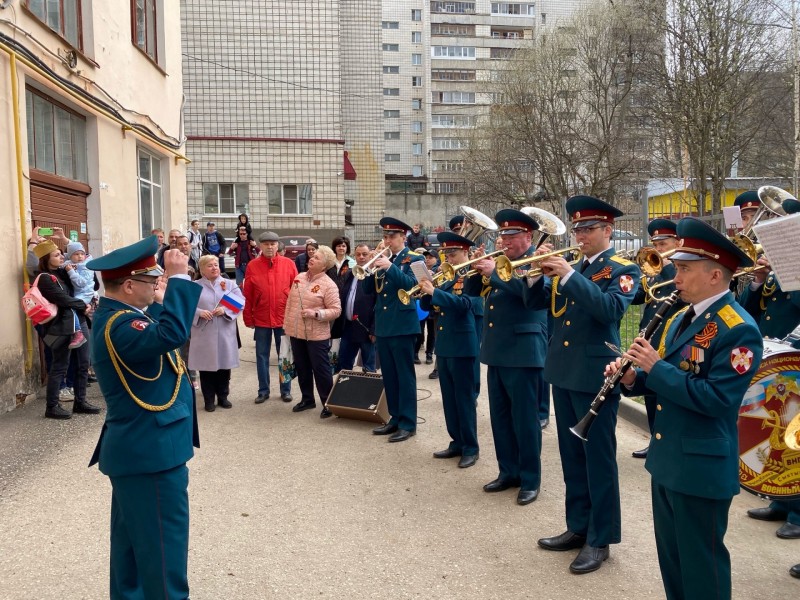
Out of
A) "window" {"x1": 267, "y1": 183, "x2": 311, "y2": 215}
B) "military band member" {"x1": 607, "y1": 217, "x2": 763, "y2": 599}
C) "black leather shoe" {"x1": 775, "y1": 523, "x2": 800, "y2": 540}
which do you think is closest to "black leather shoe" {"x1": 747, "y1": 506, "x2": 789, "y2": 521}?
"black leather shoe" {"x1": 775, "y1": 523, "x2": 800, "y2": 540}

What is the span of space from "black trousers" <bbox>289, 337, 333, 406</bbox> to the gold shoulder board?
537cm

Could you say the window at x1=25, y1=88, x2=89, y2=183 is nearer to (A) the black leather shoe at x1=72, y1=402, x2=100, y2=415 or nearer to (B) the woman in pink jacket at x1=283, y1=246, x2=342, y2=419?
(A) the black leather shoe at x1=72, y1=402, x2=100, y2=415

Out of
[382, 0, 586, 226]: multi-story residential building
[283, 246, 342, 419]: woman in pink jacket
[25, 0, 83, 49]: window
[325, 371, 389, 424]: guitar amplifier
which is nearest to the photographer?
[325, 371, 389, 424]: guitar amplifier

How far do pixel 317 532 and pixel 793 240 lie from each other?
3.36 meters

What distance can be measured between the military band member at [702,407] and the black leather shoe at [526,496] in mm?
2054

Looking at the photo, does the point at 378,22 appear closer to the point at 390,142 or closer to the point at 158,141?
the point at 158,141

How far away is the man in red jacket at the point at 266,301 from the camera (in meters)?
8.57

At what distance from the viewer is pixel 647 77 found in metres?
16.1

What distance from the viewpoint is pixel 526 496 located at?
16.8 feet

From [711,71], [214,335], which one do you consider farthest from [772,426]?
[711,71]

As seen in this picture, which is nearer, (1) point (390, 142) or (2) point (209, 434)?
(2) point (209, 434)

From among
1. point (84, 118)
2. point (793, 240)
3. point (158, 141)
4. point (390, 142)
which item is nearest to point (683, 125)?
point (158, 141)

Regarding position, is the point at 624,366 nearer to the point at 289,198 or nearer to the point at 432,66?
the point at 289,198

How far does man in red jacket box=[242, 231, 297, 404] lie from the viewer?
8570mm
